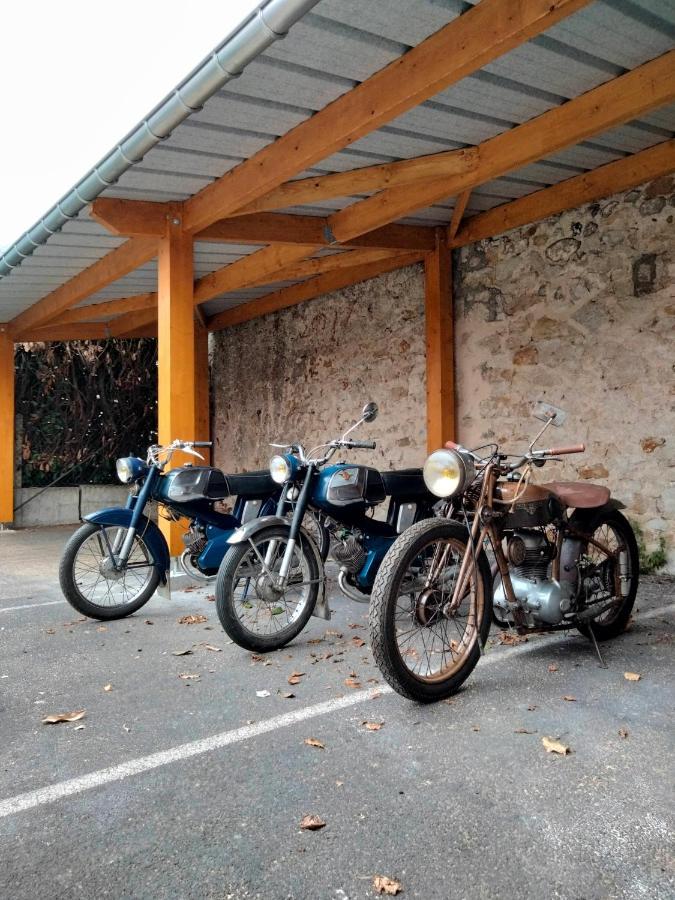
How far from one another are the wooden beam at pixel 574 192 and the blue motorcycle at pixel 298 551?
113 inches

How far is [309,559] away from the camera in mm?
3537

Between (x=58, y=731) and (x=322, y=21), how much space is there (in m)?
3.08

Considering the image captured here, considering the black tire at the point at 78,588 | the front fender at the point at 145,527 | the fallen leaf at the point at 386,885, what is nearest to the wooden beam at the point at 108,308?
the front fender at the point at 145,527

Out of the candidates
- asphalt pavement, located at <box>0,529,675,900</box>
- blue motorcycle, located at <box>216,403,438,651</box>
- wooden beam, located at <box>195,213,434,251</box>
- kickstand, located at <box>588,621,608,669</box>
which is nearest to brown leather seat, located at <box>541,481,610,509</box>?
kickstand, located at <box>588,621,608,669</box>

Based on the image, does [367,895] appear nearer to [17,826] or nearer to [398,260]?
[17,826]

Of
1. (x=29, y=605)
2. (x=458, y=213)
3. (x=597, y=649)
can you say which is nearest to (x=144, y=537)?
(x=29, y=605)

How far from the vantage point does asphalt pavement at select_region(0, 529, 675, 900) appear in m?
1.62

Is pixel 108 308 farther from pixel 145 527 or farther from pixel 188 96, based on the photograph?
pixel 188 96

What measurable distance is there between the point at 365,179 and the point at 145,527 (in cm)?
274

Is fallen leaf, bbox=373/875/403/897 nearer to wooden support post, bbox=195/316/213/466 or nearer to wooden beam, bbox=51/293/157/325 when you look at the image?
wooden beam, bbox=51/293/157/325

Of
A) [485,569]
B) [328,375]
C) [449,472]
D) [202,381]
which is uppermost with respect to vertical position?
[202,381]

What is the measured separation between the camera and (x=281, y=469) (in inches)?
143

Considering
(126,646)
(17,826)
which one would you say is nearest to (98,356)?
(126,646)

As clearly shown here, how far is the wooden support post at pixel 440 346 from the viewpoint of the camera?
6.37m
